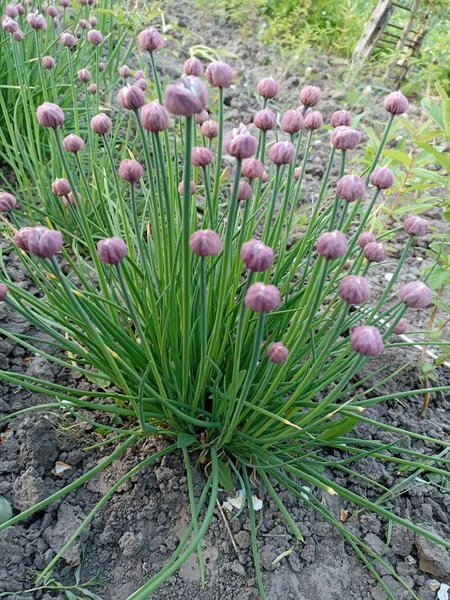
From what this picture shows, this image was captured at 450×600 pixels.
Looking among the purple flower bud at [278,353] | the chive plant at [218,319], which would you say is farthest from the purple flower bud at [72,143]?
the purple flower bud at [278,353]

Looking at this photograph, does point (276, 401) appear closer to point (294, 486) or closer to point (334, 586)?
point (294, 486)

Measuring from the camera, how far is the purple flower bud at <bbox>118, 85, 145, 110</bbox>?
91 cm

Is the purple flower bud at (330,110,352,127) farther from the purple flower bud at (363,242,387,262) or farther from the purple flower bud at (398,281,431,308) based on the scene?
the purple flower bud at (398,281,431,308)

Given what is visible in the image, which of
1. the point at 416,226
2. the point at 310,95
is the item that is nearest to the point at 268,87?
the point at 310,95

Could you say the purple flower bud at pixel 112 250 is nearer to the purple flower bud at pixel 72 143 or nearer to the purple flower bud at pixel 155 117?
the purple flower bud at pixel 155 117

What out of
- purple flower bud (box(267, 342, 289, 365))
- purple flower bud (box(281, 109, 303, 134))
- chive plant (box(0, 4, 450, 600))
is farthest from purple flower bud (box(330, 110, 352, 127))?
purple flower bud (box(267, 342, 289, 365))

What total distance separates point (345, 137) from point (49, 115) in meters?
0.56

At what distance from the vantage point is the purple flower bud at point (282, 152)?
952 mm

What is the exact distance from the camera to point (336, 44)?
4.16m

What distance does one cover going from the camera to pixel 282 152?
0.95 meters

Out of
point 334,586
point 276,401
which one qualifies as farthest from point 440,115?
point 334,586

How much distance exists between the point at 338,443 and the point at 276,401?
0.17 m

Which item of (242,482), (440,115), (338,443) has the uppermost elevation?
(440,115)

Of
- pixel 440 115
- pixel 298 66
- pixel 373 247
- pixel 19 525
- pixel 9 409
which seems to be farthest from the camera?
pixel 298 66
